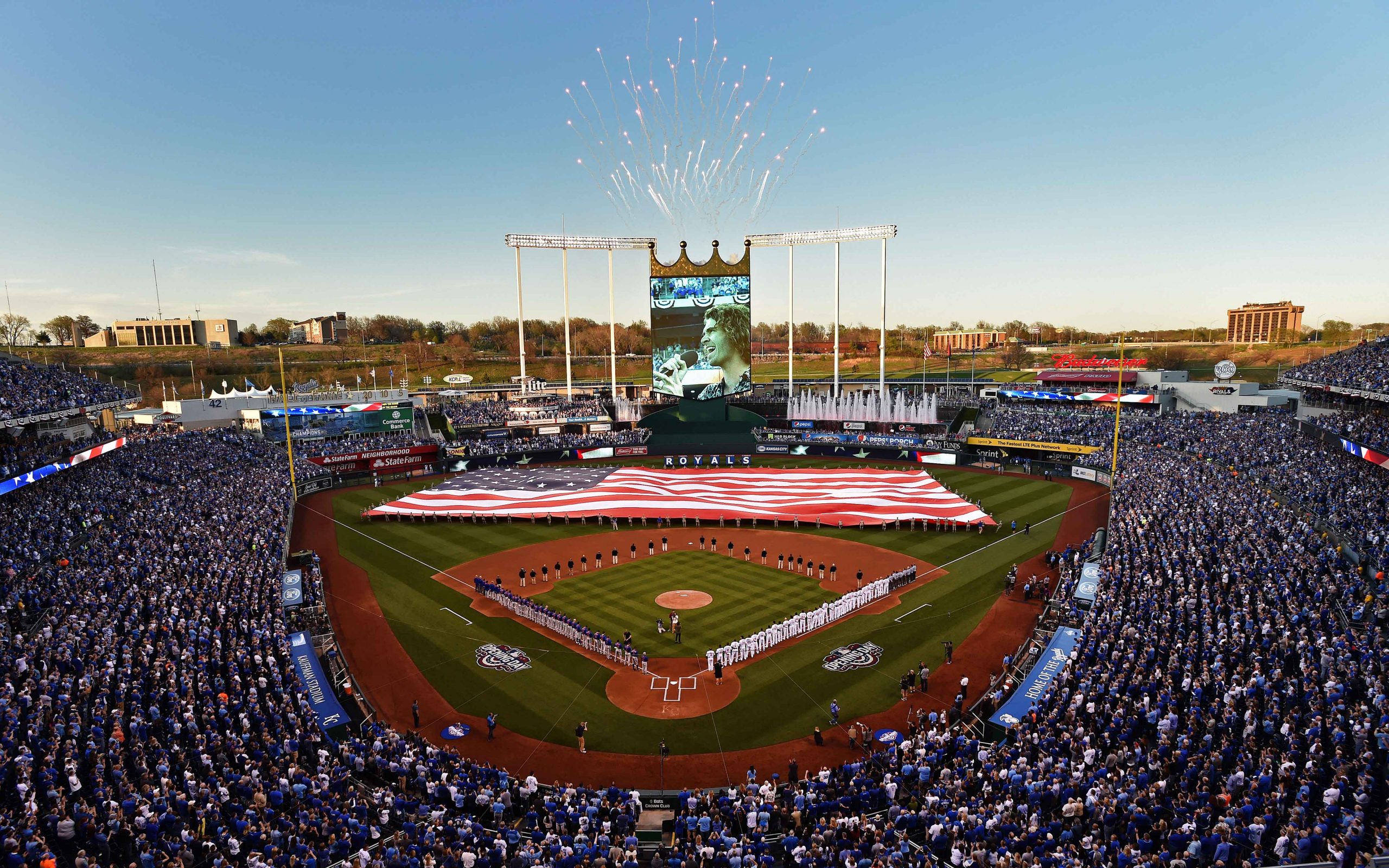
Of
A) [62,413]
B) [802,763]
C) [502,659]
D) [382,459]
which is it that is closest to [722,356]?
[382,459]

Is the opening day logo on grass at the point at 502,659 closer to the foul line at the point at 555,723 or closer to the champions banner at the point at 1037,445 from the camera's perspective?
the foul line at the point at 555,723

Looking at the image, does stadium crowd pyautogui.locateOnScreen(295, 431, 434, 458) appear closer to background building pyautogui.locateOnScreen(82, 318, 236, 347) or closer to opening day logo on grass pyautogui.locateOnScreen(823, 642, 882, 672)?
opening day logo on grass pyautogui.locateOnScreen(823, 642, 882, 672)

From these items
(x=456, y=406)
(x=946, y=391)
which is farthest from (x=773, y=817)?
(x=946, y=391)

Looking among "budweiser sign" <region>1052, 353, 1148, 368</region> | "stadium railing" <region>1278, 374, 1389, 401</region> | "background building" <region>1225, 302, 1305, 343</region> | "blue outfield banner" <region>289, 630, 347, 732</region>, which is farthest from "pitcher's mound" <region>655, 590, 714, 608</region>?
"background building" <region>1225, 302, 1305, 343</region>

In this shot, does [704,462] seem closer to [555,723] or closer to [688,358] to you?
[688,358]

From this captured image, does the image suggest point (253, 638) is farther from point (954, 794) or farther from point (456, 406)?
point (456, 406)

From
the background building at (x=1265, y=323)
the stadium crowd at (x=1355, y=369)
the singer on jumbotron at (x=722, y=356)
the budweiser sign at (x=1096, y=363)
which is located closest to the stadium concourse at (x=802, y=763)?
the stadium crowd at (x=1355, y=369)
